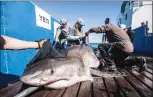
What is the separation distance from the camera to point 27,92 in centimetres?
275

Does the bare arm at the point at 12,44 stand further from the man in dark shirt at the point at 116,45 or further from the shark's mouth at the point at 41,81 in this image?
the man in dark shirt at the point at 116,45

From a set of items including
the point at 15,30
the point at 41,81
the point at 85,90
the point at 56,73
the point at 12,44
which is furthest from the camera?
the point at 15,30

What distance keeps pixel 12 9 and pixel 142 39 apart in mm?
12580

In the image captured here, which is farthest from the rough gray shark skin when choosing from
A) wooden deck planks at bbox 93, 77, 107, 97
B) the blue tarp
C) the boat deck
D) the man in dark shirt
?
the man in dark shirt

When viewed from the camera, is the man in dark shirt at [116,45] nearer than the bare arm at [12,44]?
No

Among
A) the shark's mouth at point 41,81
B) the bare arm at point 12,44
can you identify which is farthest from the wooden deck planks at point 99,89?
the bare arm at point 12,44

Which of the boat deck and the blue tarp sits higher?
the blue tarp

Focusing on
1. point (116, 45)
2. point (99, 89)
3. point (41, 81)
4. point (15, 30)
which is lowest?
point (99, 89)

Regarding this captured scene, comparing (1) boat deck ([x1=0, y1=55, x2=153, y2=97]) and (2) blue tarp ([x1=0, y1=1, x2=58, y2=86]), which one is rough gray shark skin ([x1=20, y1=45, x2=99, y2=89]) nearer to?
(1) boat deck ([x1=0, y1=55, x2=153, y2=97])

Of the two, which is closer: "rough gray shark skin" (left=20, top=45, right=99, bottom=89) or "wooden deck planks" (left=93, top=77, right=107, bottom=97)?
"rough gray shark skin" (left=20, top=45, right=99, bottom=89)

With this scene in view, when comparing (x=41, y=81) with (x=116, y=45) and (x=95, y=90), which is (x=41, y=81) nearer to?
(x=95, y=90)

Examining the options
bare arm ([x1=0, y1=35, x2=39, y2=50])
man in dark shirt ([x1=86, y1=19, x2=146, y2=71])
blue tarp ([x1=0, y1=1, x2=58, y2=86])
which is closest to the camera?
bare arm ([x1=0, y1=35, x2=39, y2=50])

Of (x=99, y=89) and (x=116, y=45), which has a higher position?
(x=116, y=45)

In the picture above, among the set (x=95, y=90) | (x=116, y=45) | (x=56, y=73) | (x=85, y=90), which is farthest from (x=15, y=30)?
(x=116, y=45)
